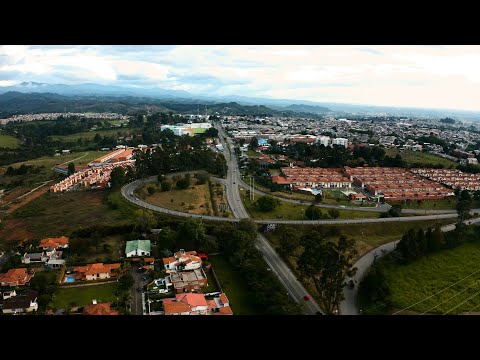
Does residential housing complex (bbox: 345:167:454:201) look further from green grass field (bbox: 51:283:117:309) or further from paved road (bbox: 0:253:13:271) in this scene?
paved road (bbox: 0:253:13:271)

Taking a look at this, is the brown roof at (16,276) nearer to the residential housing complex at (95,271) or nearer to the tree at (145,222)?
A: the residential housing complex at (95,271)

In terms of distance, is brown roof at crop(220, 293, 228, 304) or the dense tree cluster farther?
brown roof at crop(220, 293, 228, 304)

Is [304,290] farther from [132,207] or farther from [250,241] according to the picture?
[132,207]

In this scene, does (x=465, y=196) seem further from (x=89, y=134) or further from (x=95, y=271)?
(x=89, y=134)

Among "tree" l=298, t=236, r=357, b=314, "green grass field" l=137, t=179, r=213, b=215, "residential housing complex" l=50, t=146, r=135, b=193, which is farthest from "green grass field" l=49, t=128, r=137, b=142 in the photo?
"tree" l=298, t=236, r=357, b=314

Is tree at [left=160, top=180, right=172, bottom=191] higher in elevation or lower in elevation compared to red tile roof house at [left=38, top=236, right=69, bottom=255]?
higher
